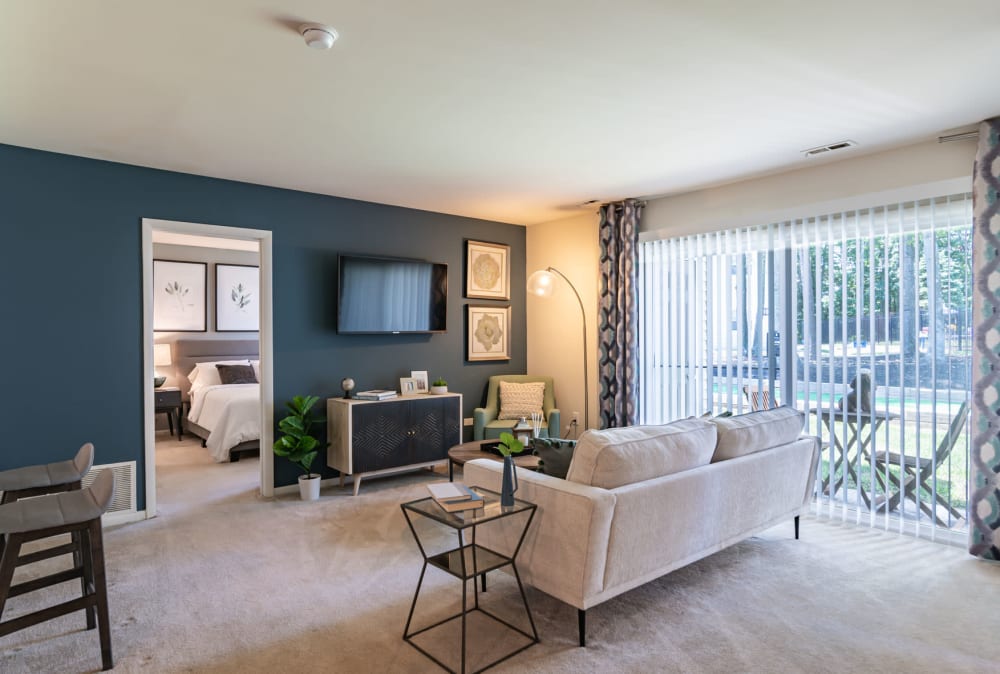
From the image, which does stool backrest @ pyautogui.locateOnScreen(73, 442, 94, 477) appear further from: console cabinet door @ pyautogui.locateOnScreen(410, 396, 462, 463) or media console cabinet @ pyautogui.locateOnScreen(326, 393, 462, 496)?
console cabinet door @ pyautogui.locateOnScreen(410, 396, 462, 463)

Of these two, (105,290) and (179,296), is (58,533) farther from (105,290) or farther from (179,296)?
(179,296)

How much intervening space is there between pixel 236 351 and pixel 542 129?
20.3ft

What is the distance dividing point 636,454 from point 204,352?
6909 mm

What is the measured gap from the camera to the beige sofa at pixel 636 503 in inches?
93.4

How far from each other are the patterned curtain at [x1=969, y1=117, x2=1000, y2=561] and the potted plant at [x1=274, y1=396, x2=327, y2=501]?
176 inches

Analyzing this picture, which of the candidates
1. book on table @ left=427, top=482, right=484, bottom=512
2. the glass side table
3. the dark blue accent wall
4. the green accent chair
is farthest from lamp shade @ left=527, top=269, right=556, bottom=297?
book on table @ left=427, top=482, right=484, bottom=512

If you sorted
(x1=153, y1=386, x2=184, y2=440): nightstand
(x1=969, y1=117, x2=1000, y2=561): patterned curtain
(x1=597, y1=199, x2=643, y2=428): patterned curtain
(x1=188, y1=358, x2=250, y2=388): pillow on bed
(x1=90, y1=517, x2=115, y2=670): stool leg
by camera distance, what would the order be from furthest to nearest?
1. (x1=188, y1=358, x2=250, y2=388): pillow on bed
2. (x1=153, y1=386, x2=184, y2=440): nightstand
3. (x1=597, y1=199, x2=643, y2=428): patterned curtain
4. (x1=969, y1=117, x2=1000, y2=561): patterned curtain
5. (x1=90, y1=517, x2=115, y2=670): stool leg

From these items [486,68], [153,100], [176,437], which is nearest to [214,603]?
[153,100]

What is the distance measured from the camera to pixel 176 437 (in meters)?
7.37

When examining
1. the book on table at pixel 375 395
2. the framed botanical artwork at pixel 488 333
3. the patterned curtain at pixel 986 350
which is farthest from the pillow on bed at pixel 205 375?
the patterned curtain at pixel 986 350

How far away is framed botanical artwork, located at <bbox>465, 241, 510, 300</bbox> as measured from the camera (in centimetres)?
603

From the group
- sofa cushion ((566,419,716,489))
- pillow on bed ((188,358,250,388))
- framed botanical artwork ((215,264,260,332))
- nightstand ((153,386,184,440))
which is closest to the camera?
sofa cushion ((566,419,716,489))

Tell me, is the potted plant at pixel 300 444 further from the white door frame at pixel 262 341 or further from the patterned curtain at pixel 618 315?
the patterned curtain at pixel 618 315

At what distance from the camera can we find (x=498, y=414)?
595 centimetres
